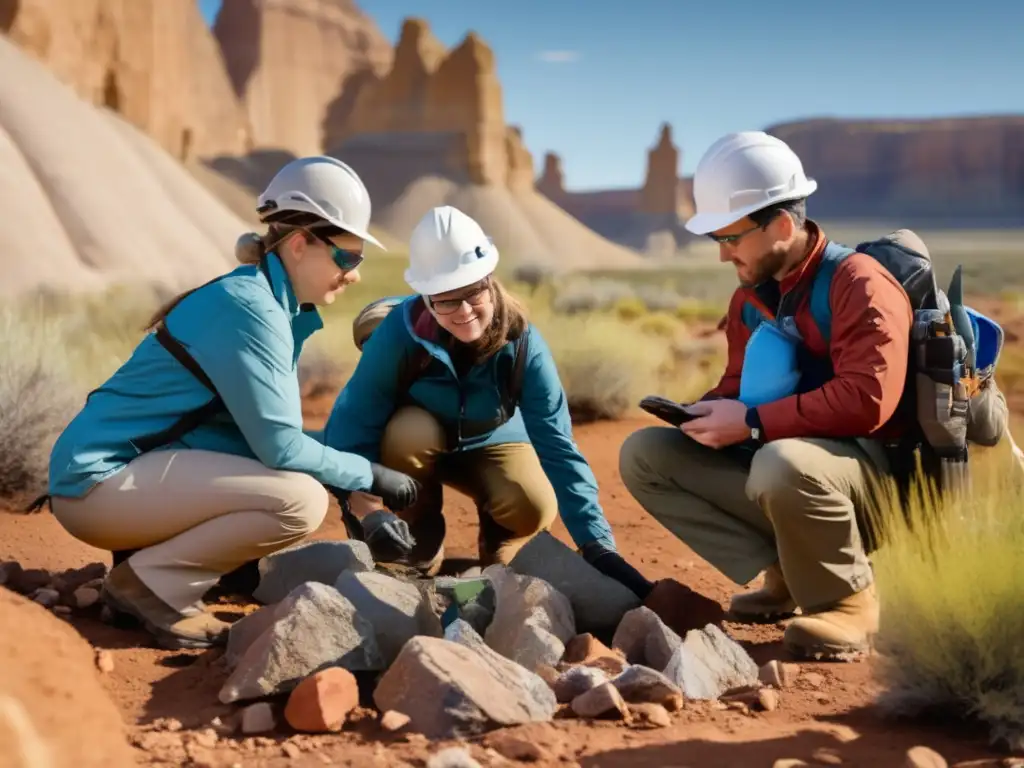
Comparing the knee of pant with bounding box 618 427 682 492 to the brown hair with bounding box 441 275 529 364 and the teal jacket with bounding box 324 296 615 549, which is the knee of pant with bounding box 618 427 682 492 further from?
the brown hair with bounding box 441 275 529 364

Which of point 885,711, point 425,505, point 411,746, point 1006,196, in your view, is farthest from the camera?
point 1006,196

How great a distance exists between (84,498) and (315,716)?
1.32 meters

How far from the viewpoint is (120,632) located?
164 inches

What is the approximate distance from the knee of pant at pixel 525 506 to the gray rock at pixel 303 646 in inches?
58.3

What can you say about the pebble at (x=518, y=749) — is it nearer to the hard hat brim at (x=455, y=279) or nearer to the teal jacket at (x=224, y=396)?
the teal jacket at (x=224, y=396)

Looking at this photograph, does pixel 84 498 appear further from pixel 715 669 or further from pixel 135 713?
pixel 715 669

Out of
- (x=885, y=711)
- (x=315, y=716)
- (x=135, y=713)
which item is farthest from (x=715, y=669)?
(x=135, y=713)

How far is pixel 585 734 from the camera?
10.4ft

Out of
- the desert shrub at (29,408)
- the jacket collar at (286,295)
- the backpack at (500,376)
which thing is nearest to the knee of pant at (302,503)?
the jacket collar at (286,295)

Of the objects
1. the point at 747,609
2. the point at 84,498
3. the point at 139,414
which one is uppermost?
the point at 139,414

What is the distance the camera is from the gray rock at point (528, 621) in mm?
3842

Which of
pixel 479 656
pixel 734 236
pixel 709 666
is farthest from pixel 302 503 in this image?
pixel 734 236

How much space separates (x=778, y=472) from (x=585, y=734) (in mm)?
1227

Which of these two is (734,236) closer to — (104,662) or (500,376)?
(500,376)
